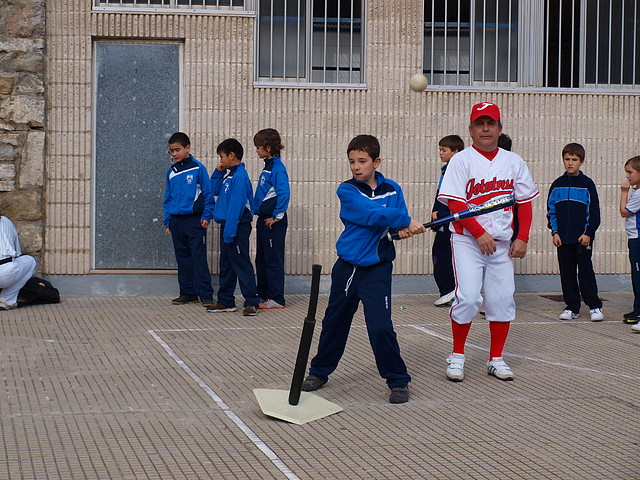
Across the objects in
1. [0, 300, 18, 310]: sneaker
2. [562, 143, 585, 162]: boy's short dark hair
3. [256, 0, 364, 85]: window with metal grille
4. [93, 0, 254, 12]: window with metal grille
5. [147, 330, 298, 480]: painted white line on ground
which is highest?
[93, 0, 254, 12]: window with metal grille

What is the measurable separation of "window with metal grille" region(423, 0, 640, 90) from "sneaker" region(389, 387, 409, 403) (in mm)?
6333

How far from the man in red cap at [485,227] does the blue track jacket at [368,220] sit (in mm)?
665

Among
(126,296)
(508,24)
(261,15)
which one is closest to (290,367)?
(126,296)

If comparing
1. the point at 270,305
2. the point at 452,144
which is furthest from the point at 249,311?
the point at 452,144

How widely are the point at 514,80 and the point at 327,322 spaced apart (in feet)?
21.7

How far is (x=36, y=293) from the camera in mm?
10641

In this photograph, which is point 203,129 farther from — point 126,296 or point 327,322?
point 327,322

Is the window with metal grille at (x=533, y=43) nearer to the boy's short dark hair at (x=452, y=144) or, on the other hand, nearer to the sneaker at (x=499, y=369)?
the boy's short dark hair at (x=452, y=144)

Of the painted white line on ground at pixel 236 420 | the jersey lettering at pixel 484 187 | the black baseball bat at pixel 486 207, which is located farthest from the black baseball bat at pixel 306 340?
the jersey lettering at pixel 484 187

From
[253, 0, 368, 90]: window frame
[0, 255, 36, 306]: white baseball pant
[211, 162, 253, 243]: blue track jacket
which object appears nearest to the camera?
[0, 255, 36, 306]: white baseball pant

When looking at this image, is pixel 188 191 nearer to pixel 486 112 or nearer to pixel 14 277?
pixel 14 277

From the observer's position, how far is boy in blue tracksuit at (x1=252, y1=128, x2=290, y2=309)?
421 inches

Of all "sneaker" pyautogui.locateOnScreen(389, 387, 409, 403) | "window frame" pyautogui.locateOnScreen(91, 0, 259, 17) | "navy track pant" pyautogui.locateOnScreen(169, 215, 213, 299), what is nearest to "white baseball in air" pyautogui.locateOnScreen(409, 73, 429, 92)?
"window frame" pyautogui.locateOnScreen(91, 0, 259, 17)

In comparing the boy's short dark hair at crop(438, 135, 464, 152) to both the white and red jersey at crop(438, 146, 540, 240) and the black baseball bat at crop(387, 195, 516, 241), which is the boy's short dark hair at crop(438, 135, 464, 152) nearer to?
the white and red jersey at crop(438, 146, 540, 240)
